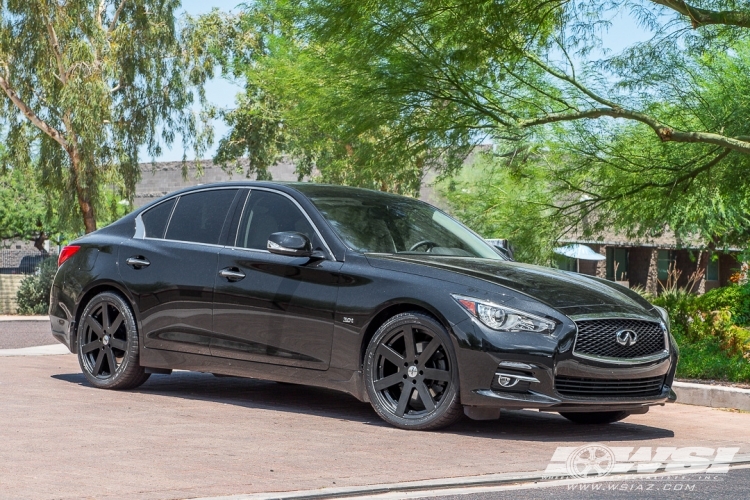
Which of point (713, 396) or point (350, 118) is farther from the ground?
point (350, 118)

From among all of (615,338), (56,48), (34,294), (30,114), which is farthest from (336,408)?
(30,114)

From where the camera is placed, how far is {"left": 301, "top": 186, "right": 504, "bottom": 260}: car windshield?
27.8 feet

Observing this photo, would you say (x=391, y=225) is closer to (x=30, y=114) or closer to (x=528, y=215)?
(x=528, y=215)

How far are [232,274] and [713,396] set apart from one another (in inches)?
176

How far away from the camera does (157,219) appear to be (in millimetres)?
9562

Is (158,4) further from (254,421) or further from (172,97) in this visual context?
(254,421)

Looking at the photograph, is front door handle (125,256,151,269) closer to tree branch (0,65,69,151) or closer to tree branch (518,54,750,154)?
tree branch (518,54,750,154)

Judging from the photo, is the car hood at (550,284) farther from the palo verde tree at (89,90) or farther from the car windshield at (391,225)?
the palo verde tree at (89,90)

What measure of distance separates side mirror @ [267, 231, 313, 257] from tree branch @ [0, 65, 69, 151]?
27.3 m

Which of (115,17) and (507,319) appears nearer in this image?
(507,319)

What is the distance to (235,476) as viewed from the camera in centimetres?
592

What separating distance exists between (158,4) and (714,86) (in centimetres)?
2634

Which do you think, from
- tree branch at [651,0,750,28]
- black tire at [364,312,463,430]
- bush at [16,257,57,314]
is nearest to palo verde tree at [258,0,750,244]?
tree branch at [651,0,750,28]

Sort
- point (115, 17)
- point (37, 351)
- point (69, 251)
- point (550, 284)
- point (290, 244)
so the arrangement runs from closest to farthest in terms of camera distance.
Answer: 1. point (550, 284)
2. point (290, 244)
3. point (69, 251)
4. point (37, 351)
5. point (115, 17)
